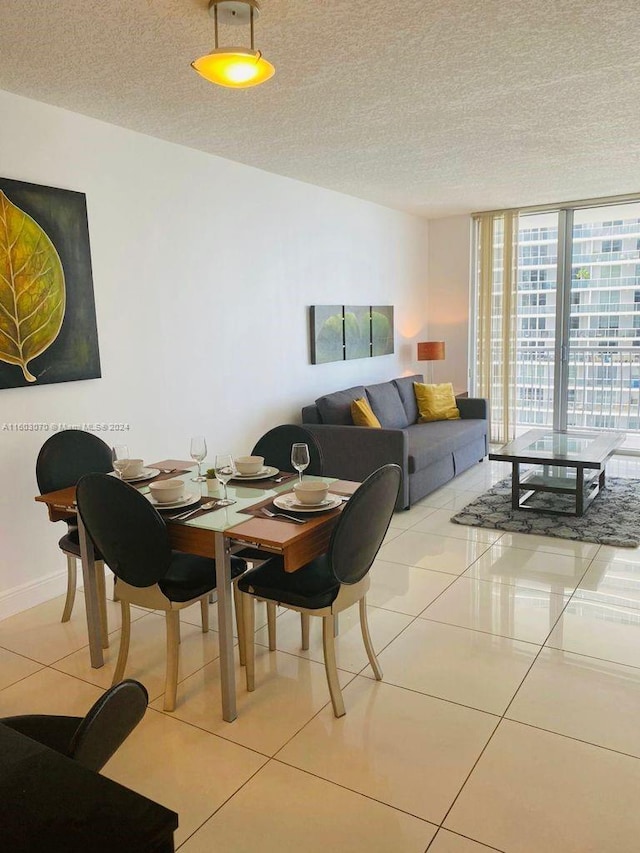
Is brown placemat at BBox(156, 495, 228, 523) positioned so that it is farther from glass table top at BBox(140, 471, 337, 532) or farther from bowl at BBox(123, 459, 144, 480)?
bowl at BBox(123, 459, 144, 480)

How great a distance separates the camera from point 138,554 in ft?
8.01

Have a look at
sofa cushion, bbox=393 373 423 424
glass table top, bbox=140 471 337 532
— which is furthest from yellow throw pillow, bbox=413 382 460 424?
glass table top, bbox=140 471 337 532

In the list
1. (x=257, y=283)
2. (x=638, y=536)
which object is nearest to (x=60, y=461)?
(x=257, y=283)

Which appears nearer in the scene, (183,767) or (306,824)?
(306,824)

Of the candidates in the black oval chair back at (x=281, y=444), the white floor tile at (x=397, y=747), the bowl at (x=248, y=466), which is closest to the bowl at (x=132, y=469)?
the bowl at (x=248, y=466)

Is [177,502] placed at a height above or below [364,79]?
below

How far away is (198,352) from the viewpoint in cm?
442

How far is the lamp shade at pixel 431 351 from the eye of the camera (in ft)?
23.4

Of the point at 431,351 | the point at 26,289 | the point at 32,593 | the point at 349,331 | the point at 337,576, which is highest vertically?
the point at 26,289

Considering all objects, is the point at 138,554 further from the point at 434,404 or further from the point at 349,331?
the point at 434,404

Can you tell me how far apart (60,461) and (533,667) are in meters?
2.40

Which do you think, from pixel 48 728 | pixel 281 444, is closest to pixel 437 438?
pixel 281 444

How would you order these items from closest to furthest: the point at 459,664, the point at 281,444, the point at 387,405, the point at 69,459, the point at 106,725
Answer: the point at 106,725, the point at 459,664, the point at 69,459, the point at 281,444, the point at 387,405

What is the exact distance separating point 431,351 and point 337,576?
5.11m
